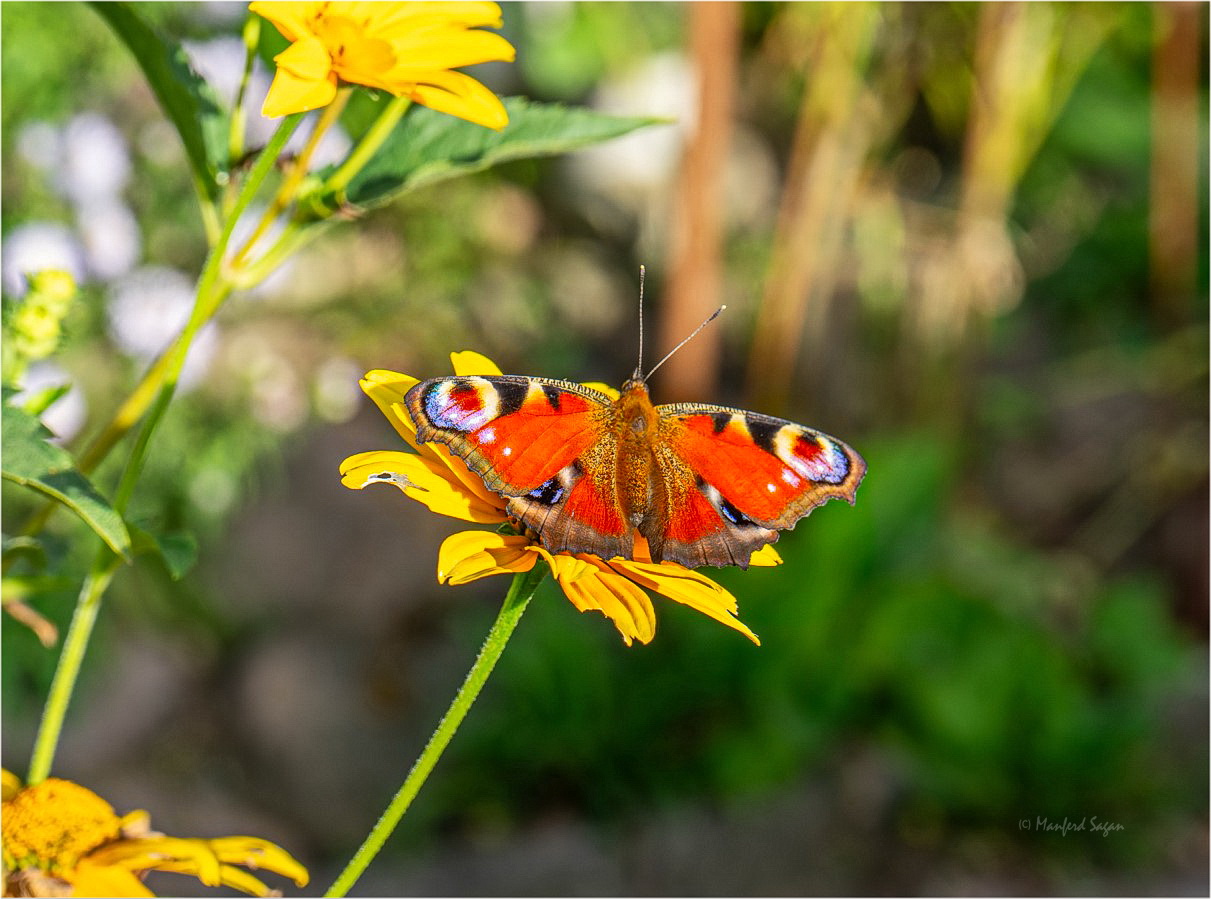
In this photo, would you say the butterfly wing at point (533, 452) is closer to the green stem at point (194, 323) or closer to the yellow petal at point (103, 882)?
Result: the green stem at point (194, 323)

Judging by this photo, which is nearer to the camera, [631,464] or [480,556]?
[480,556]

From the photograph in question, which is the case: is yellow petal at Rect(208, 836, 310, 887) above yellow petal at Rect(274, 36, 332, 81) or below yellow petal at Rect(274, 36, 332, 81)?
below

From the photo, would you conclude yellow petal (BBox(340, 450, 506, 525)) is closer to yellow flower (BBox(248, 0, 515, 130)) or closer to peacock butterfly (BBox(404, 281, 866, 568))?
peacock butterfly (BBox(404, 281, 866, 568))

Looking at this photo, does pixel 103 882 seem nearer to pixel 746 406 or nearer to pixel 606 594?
pixel 606 594

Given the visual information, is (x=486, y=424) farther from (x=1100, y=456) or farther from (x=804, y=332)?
(x=1100, y=456)
